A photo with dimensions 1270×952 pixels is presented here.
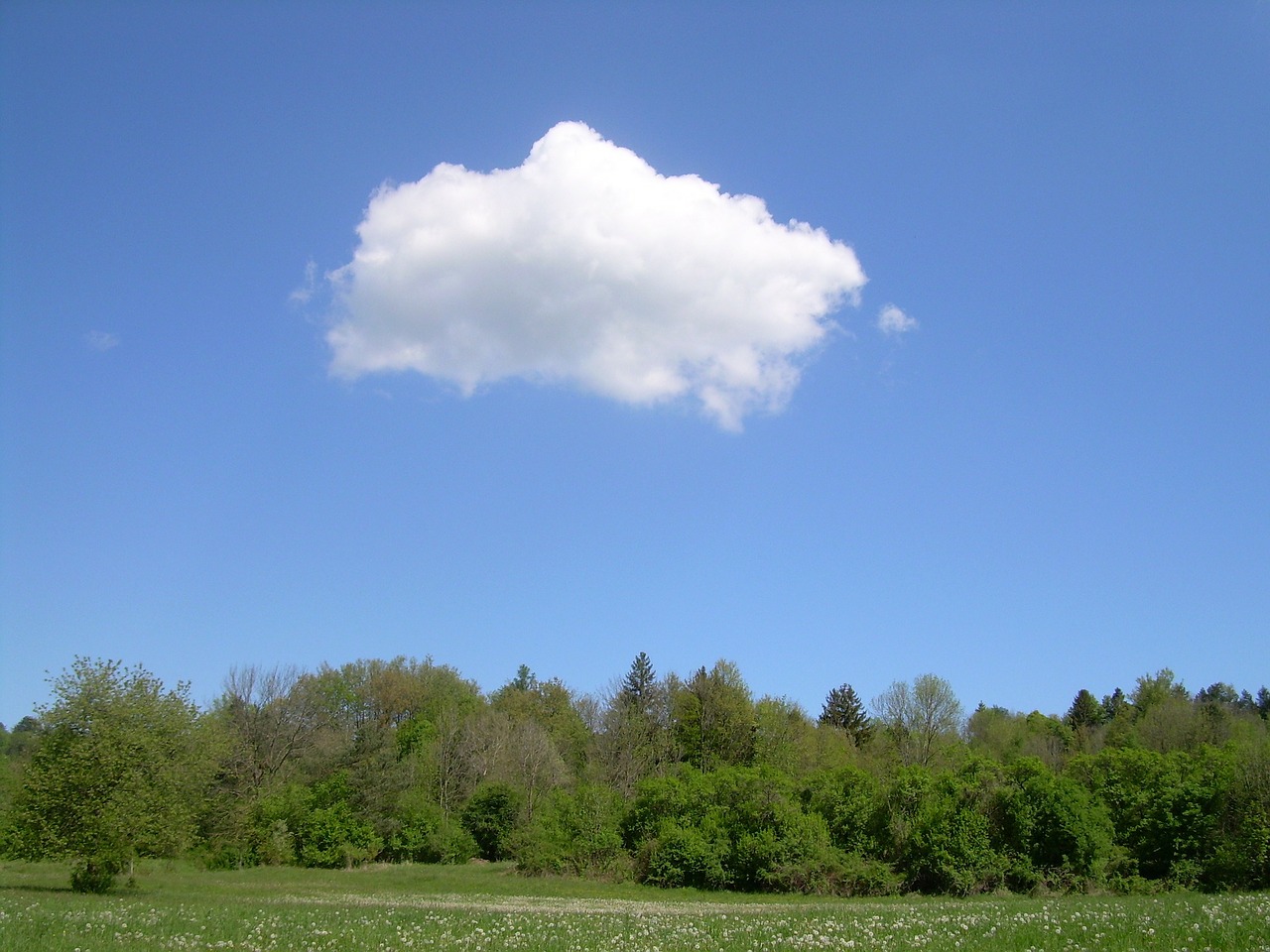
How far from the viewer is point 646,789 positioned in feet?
186

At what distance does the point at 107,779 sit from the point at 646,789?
32.2 meters

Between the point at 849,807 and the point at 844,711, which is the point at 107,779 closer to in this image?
the point at 849,807

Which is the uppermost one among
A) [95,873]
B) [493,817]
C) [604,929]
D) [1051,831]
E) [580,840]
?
[604,929]

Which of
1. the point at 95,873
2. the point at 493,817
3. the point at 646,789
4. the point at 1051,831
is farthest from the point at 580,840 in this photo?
the point at 95,873

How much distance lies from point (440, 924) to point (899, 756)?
67.8 m

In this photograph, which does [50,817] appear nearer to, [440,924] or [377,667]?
[440,924]

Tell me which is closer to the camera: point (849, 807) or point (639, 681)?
point (849, 807)

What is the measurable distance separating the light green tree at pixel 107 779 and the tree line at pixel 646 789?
0.28 ft

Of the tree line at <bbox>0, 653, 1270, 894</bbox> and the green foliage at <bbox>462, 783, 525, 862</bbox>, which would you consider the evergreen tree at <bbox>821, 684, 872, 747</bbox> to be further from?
the green foliage at <bbox>462, 783, 525, 862</bbox>

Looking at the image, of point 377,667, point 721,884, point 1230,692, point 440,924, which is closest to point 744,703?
point 721,884

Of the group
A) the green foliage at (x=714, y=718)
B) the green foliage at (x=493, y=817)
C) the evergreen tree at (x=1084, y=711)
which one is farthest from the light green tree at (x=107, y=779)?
the evergreen tree at (x=1084, y=711)

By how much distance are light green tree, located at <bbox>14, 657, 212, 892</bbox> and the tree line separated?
0.28ft

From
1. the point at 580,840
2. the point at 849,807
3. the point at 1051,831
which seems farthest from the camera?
the point at 580,840

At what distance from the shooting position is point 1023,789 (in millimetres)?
46500
